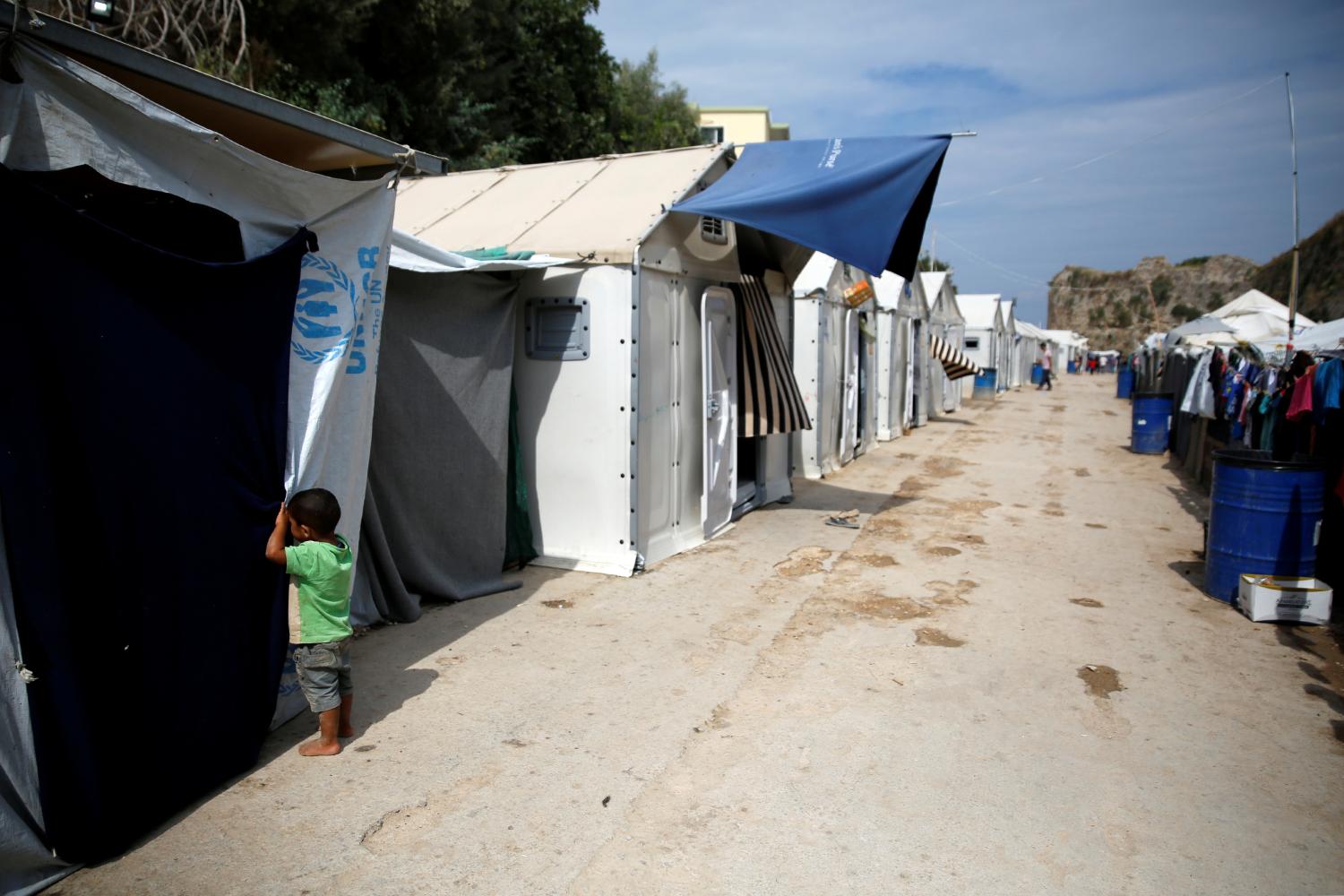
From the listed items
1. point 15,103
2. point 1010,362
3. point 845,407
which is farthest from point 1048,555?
point 1010,362

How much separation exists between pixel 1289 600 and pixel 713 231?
5.47m

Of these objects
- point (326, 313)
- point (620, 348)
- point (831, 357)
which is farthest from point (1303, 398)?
point (326, 313)

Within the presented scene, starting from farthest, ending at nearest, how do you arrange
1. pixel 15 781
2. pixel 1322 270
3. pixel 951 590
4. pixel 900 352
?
pixel 1322 270 < pixel 900 352 < pixel 951 590 < pixel 15 781

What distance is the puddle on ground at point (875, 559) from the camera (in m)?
7.51

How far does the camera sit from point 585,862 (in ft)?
10.3

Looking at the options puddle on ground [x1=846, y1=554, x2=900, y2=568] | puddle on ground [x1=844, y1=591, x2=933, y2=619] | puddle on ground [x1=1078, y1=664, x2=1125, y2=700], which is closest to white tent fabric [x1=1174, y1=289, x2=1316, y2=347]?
puddle on ground [x1=846, y1=554, x2=900, y2=568]

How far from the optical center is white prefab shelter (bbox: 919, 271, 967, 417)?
69.9 feet

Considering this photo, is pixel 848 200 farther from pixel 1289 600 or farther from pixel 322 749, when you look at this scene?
pixel 322 749

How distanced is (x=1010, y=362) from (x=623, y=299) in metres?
35.0

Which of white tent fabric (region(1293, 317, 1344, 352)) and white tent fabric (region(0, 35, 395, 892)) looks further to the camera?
white tent fabric (region(1293, 317, 1344, 352))

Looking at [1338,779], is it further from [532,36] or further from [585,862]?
[532,36]

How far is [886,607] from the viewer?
6289 mm

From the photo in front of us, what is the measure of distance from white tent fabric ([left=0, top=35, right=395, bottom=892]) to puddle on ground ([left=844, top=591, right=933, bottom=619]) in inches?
143

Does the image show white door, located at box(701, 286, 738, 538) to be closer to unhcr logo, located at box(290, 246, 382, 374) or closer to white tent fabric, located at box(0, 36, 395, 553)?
white tent fabric, located at box(0, 36, 395, 553)
